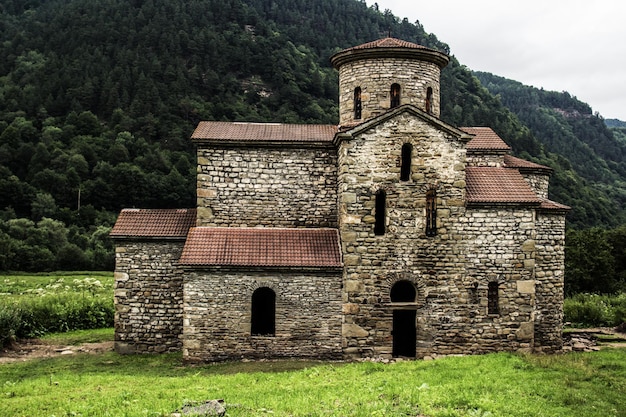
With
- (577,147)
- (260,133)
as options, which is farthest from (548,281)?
(577,147)

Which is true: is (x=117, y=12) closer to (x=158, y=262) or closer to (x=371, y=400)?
(x=158, y=262)

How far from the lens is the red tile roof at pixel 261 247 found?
1756cm

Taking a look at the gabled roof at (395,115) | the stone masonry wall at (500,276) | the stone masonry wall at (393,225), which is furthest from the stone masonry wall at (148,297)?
the stone masonry wall at (500,276)

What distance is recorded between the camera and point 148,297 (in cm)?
1944

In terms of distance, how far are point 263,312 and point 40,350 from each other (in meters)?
7.79

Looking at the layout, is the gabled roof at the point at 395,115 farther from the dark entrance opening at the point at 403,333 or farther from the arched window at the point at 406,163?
the dark entrance opening at the point at 403,333

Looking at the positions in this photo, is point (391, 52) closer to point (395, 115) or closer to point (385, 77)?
point (385, 77)

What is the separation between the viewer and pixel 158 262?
767 inches

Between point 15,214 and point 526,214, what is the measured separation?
54494 millimetres

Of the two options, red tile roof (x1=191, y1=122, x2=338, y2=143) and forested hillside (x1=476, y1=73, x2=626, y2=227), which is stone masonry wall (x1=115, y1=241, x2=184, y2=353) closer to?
red tile roof (x1=191, y1=122, x2=338, y2=143)

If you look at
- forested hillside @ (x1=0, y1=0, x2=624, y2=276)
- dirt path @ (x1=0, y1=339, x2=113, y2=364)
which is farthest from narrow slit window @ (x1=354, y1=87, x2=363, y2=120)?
forested hillside @ (x1=0, y1=0, x2=624, y2=276)

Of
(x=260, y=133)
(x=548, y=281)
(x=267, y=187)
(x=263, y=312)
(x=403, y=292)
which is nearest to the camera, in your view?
(x=403, y=292)

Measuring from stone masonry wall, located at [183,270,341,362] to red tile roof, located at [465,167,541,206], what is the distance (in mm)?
5155

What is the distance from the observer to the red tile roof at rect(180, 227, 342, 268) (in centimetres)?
1756
